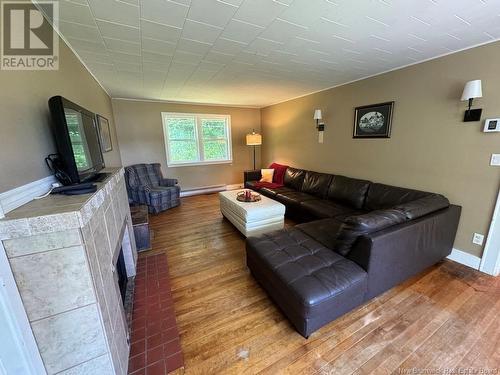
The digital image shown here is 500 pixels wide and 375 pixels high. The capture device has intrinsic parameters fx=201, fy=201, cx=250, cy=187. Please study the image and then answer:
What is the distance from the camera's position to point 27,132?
1088mm

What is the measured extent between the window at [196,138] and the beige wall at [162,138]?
13 centimetres

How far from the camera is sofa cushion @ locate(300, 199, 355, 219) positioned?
111 inches

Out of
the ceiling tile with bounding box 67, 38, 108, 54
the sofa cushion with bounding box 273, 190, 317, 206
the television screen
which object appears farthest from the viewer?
the sofa cushion with bounding box 273, 190, 317, 206

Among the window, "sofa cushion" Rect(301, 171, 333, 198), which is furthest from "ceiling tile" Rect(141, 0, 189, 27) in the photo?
the window

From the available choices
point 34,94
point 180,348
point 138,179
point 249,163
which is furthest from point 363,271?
point 249,163

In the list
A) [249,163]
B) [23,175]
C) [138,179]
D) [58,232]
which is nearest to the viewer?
[58,232]

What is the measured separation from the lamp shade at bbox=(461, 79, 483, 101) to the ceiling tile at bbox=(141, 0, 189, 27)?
2653 mm

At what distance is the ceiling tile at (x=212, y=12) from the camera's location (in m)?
1.35

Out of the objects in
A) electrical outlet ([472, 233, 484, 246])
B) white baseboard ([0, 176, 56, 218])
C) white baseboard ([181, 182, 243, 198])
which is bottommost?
white baseboard ([181, 182, 243, 198])

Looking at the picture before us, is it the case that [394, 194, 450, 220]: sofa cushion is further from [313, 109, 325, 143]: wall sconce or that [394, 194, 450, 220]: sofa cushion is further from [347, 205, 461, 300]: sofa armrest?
[313, 109, 325, 143]: wall sconce

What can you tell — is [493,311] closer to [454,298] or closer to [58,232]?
[454,298]

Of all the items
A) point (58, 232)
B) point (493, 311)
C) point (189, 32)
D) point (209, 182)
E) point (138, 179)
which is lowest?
point (493, 311)

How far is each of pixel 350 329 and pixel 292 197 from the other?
7.30ft

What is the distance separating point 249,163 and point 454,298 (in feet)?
16.3
